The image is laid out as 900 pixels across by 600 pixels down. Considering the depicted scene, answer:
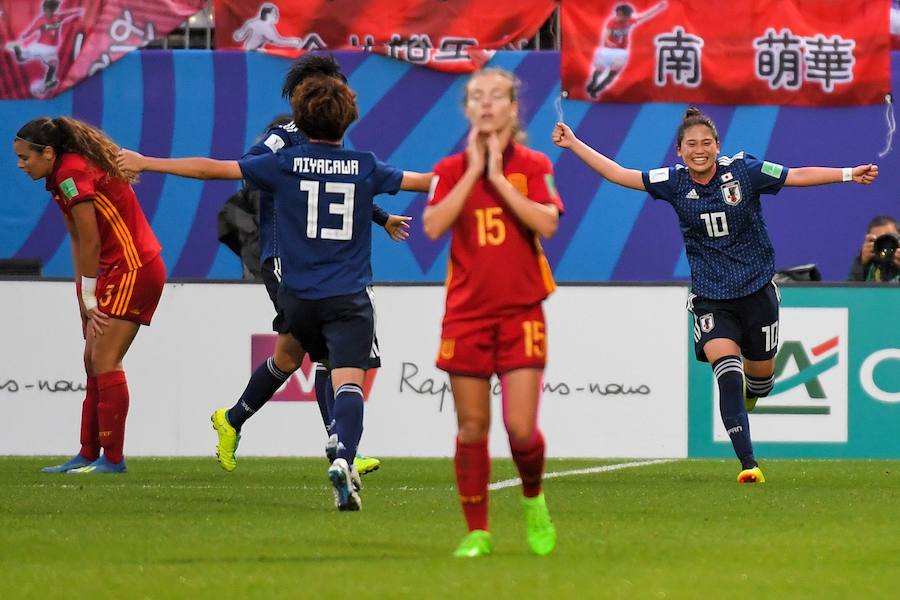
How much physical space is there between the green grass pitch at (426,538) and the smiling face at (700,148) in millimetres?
1664

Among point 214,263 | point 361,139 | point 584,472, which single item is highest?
point 361,139

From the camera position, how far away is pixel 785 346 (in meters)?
12.1

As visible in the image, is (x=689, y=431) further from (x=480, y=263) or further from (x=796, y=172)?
(x=480, y=263)

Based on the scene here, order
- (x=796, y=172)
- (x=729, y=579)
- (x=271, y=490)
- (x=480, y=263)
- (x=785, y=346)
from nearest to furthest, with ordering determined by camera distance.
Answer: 1. (x=729, y=579)
2. (x=480, y=263)
3. (x=271, y=490)
4. (x=796, y=172)
5. (x=785, y=346)

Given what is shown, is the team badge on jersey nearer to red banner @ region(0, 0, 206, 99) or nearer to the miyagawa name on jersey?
the miyagawa name on jersey

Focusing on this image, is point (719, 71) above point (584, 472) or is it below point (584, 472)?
above

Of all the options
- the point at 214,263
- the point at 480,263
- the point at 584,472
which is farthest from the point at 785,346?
the point at 480,263

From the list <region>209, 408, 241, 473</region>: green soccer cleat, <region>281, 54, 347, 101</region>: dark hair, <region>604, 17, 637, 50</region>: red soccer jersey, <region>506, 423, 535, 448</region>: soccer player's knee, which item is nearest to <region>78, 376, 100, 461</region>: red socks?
<region>209, 408, 241, 473</region>: green soccer cleat

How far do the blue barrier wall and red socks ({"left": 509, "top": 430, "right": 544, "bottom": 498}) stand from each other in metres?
9.70

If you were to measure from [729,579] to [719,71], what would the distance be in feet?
35.4

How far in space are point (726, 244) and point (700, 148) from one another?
534 mm

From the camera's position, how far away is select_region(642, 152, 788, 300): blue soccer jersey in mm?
9445

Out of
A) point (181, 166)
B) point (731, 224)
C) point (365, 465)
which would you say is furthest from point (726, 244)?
point (181, 166)

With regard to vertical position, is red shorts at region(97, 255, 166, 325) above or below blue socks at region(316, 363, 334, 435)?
above
